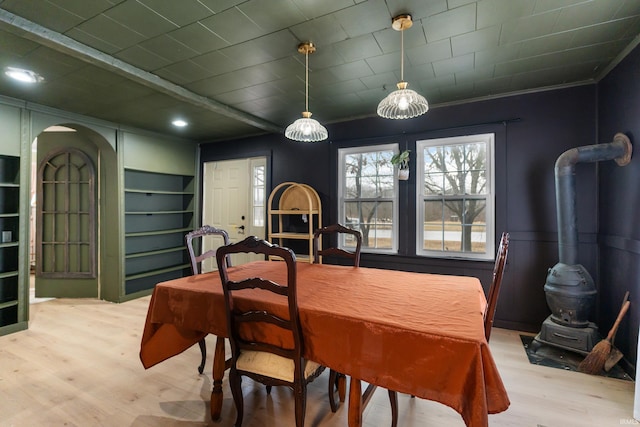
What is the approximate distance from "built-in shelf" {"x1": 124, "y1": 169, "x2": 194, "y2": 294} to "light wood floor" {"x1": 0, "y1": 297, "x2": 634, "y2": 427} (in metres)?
1.73

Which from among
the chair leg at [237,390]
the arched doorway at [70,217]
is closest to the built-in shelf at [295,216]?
the chair leg at [237,390]

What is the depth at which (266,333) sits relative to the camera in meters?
1.66

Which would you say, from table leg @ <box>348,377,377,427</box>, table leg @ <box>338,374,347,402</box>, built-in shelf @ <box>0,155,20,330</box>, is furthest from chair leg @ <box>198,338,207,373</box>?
built-in shelf @ <box>0,155,20,330</box>

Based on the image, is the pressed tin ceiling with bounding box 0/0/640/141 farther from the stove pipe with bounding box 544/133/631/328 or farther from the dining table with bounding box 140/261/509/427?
the dining table with bounding box 140/261/509/427

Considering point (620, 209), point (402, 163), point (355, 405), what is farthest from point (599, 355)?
point (402, 163)

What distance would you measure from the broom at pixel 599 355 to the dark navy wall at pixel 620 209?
0.07 meters

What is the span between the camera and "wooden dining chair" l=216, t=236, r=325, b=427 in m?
1.51

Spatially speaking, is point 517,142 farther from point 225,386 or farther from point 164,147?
point 164,147

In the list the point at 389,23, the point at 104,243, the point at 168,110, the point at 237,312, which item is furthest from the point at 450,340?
the point at 104,243

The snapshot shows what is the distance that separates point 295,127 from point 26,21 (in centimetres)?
178

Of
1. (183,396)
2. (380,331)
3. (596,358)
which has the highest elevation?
(380,331)

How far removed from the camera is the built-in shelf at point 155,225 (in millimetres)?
4484

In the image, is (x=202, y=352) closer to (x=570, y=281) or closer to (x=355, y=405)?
(x=355, y=405)

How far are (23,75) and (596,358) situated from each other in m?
5.27
